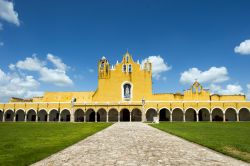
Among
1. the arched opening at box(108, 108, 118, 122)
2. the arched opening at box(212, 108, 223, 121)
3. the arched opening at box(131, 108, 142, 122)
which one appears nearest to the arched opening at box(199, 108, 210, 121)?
the arched opening at box(212, 108, 223, 121)

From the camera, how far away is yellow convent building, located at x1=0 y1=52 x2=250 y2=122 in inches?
1752

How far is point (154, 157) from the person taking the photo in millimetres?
7473

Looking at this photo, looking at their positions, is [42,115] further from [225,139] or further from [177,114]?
[225,139]

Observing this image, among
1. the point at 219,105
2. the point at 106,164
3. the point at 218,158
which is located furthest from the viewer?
the point at 219,105

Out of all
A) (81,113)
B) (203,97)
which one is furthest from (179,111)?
(81,113)

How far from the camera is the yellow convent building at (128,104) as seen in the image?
44.5 m

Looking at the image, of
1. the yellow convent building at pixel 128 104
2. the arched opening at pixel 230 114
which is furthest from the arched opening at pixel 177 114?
the arched opening at pixel 230 114

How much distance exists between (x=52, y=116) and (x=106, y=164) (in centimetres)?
4636

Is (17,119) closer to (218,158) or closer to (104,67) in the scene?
(104,67)

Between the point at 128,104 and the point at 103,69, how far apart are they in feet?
31.5

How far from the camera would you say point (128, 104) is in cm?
4519

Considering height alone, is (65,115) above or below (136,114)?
below

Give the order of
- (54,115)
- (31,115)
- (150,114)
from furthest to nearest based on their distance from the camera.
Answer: (31,115) < (54,115) < (150,114)

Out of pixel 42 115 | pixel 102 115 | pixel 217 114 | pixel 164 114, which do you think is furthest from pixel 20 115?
pixel 217 114
